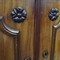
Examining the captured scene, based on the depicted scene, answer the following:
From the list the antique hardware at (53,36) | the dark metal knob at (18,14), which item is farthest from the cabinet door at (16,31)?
the antique hardware at (53,36)

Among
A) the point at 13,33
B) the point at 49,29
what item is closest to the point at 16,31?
the point at 13,33

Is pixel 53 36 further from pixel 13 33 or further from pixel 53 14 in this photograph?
pixel 13 33

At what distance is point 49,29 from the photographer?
0.88 metres

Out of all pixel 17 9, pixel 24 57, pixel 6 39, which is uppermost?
pixel 17 9

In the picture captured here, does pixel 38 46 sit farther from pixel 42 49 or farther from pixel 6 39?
pixel 6 39

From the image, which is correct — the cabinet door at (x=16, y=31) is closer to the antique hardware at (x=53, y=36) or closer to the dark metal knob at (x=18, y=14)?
the dark metal knob at (x=18, y=14)

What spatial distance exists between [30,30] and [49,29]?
11cm

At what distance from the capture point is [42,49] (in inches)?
35.0

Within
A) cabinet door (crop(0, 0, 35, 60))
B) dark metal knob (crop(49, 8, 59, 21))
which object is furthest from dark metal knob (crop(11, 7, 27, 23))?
dark metal knob (crop(49, 8, 59, 21))

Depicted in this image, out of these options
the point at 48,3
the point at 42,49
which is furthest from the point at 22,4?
the point at 42,49

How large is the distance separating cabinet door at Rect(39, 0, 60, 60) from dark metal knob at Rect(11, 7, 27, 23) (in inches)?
3.7

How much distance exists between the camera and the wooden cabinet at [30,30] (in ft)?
2.60

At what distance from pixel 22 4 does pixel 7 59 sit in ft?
0.90

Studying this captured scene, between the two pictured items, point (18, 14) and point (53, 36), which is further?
point (53, 36)
